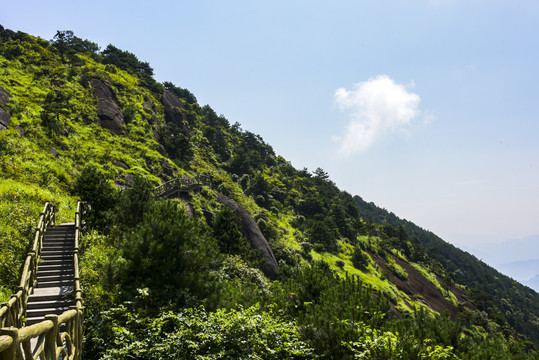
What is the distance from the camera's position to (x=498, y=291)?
333 feet

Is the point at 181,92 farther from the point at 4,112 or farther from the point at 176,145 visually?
the point at 4,112

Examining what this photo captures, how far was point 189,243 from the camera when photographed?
12.6 metres

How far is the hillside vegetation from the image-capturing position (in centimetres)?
949

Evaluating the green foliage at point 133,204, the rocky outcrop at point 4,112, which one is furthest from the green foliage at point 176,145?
the green foliage at point 133,204

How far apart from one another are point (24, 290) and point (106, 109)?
41845 millimetres

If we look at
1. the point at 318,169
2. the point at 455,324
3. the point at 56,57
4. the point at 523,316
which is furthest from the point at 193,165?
the point at 523,316

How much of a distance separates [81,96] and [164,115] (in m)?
17.9

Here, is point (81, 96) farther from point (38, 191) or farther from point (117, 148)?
point (38, 191)


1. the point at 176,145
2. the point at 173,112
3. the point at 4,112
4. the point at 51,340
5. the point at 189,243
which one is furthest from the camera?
the point at 173,112

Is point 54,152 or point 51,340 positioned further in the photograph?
point 54,152

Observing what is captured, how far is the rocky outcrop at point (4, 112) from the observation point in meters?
25.5

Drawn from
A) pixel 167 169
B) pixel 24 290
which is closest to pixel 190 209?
pixel 167 169

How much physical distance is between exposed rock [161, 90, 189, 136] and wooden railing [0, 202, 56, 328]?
47.0 metres

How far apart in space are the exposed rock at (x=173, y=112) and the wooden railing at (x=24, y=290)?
47.0 m
